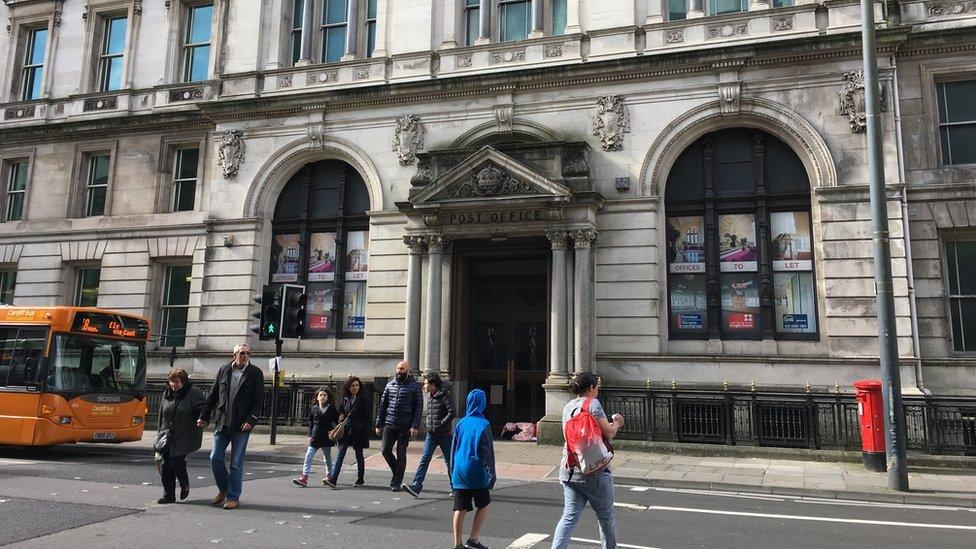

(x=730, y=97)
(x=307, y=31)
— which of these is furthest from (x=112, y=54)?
(x=730, y=97)

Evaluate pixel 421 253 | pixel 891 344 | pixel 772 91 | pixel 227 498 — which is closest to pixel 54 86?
pixel 421 253

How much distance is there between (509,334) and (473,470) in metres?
12.3

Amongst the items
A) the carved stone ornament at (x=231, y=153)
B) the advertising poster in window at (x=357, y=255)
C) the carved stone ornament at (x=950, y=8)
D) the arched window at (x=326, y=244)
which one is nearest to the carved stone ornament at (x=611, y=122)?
the arched window at (x=326, y=244)

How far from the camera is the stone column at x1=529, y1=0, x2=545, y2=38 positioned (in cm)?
1934

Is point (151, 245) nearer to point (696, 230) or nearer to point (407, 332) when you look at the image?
point (407, 332)

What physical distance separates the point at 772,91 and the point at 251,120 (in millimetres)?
15488

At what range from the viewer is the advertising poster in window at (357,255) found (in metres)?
20.4

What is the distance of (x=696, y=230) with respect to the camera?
1770 cm

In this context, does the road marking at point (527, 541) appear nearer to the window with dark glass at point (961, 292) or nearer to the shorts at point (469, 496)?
the shorts at point (469, 496)

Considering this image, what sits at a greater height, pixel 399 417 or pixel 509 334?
pixel 509 334

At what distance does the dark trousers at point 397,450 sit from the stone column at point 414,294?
24.7 ft

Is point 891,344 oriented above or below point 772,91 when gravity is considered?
below

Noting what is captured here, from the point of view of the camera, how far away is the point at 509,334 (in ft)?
61.7

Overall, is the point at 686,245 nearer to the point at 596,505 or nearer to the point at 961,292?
the point at 961,292
